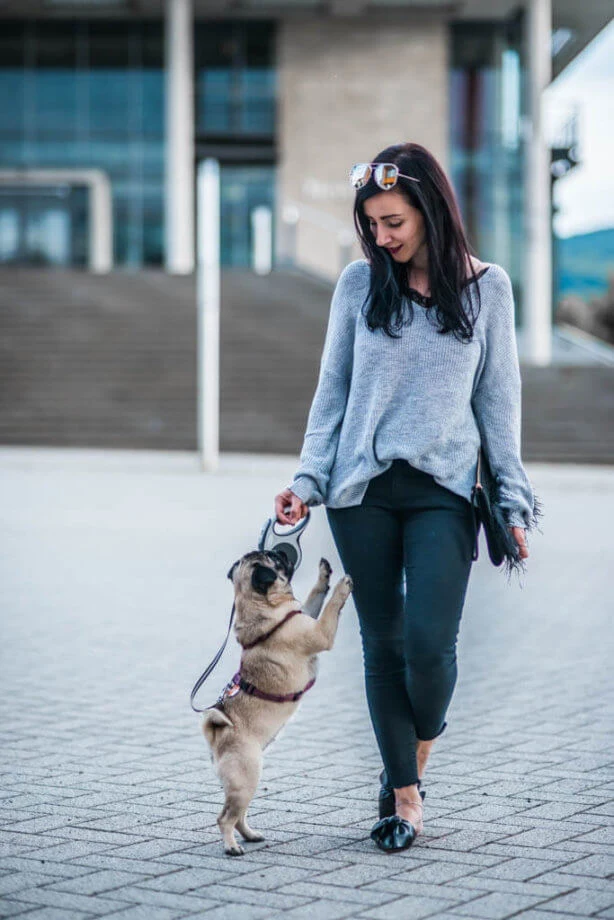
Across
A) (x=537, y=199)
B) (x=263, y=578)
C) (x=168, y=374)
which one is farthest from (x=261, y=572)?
(x=537, y=199)

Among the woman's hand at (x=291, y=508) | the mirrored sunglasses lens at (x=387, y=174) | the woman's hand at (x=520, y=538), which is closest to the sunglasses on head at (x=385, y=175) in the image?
the mirrored sunglasses lens at (x=387, y=174)

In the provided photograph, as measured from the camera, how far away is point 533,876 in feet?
12.1

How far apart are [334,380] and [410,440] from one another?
1.10ft

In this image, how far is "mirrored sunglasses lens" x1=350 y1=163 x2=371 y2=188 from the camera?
384cm

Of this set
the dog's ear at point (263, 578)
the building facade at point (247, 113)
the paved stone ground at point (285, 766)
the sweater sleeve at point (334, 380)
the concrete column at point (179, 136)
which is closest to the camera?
the paved stone ground at point (285, 766)

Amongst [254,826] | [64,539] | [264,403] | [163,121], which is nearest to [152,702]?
[254,826]

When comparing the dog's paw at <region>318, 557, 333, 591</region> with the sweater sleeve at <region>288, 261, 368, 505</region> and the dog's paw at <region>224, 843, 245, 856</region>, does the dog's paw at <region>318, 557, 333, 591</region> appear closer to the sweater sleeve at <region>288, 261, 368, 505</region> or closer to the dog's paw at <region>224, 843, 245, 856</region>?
the sweater sleeve at <region>288, 261, 368, 505</region>

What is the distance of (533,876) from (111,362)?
21911 mm

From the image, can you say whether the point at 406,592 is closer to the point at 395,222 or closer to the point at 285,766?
the point at 395,222

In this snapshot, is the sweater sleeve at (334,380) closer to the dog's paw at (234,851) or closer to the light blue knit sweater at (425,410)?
the light blue knit sweater at (425,410)

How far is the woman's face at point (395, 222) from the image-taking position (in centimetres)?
382

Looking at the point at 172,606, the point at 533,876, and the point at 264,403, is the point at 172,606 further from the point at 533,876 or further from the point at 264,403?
the point at 264,403

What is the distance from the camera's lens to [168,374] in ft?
80.4

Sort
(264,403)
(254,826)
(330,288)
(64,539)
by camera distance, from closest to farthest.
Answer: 1. (254,826)
2. (64,539)
3. (264,403)
4. (330,288)
